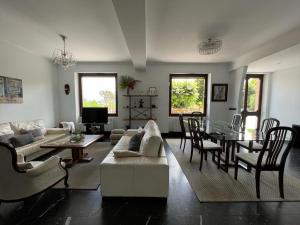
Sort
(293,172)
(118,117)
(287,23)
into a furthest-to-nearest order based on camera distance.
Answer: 1. (118,117)
2. (293,172)
3. (287,23)

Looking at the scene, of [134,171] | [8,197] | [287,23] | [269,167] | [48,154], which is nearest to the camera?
[8,197]

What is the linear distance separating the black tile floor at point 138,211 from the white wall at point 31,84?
9.04ft

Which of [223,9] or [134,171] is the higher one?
[223,9]

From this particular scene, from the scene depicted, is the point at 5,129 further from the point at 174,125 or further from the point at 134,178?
the point at 174,125

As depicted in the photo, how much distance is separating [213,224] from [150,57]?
460 centimetres

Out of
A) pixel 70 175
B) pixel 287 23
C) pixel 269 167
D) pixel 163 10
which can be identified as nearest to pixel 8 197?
pixel 70 175

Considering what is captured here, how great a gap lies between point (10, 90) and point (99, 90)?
2.82 metres

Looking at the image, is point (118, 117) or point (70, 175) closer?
point (70, 175)

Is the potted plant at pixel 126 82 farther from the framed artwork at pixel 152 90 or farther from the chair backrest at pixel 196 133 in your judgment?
the chair backrest at pixel 196 133

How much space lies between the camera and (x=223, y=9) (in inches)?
95.7

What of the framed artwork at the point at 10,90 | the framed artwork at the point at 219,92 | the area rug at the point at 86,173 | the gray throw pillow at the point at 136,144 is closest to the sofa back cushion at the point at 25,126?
the framed artwork at the point at 10,90

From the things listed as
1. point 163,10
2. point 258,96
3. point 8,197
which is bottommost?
point 8,197

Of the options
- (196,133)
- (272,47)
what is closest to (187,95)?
(272,47)

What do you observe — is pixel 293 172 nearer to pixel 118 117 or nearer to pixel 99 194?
pixel 99 194
